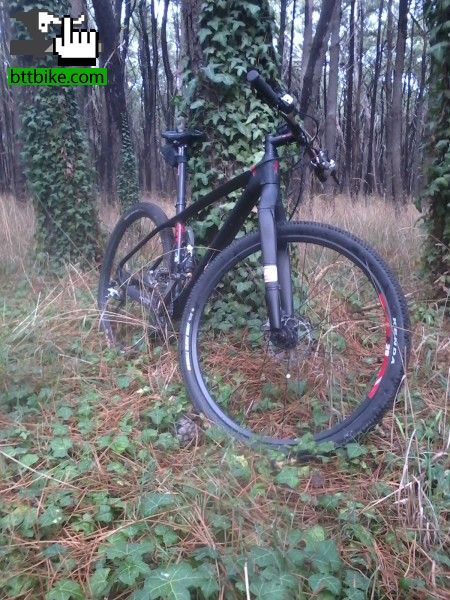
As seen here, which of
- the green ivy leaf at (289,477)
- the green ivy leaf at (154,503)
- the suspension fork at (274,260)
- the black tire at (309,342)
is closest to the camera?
the green ivy leaf at (154,503)

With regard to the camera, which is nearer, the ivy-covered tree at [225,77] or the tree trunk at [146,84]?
the ivy-covered tree at [225,77]

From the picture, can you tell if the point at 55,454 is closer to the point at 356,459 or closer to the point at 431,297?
the point at 356,459

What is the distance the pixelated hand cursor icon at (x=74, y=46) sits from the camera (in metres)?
5.15

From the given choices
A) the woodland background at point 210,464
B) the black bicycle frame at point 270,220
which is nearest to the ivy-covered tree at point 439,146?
the woodland background at point 210,464

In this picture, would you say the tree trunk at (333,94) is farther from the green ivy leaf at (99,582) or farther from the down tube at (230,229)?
the green ivy leaf at (99,582)

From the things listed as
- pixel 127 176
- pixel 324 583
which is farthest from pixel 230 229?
pixel 127 176

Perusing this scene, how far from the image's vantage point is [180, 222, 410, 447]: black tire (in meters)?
1.98

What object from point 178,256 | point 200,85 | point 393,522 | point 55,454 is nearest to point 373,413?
point 393,522

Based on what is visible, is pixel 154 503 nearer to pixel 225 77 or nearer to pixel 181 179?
pixel 181 179

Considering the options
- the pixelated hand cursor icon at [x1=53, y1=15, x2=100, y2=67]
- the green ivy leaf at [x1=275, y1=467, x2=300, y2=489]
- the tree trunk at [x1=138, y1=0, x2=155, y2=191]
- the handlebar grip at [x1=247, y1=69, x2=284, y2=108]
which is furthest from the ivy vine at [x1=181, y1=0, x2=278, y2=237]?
the tree trunk at [x1=138, y1=0, x2=155, y2=191]

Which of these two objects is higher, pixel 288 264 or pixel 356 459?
pixel 288 264

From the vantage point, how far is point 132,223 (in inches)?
140

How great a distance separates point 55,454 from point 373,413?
3.87ft

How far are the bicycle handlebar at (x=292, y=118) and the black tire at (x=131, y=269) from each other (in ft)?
3.16
